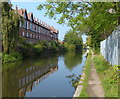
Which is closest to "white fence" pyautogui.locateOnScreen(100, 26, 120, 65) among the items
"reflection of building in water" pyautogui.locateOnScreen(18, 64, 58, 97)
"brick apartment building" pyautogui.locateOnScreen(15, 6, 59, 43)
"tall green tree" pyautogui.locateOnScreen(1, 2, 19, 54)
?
"reflection of building in water" pyautogui.locateOnScreen(18, 64, 58, 97)

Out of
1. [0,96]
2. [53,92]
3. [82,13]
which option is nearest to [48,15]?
[82,13]

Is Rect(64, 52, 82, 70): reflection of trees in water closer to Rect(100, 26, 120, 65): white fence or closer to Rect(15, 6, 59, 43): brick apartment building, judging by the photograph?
Rect(100, 26, 120, 65): white fence

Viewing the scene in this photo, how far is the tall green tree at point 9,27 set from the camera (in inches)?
752

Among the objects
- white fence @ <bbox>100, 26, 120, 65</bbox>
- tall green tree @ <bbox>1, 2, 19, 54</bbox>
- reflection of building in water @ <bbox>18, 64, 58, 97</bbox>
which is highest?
tall green tree @ <bbox>1, 2, 19, 54</bbox>

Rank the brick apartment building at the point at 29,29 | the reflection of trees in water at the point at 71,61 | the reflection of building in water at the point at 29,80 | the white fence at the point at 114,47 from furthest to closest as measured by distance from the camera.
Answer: the brick apartment building at the point at 29,29
the reflection of trees in water at the point at 71,61
the reflection of building in water at the point at 29,80
the white fence at the point at 114,47

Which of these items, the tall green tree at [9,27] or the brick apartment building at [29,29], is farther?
the brick apartment building at [29,29]

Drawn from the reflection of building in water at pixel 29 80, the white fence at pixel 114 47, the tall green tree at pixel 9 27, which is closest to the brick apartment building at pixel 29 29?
the tall green tree at pixel 9 27

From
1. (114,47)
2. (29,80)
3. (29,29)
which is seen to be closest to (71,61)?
(29,80)

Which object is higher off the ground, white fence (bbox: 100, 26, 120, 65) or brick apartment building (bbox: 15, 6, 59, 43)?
brick apartment building (bbox: 15, 6, 59, 43)

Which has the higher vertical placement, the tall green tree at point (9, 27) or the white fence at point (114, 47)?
the tall green tree at point (9, 27)

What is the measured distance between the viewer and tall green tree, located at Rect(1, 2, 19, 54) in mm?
19105

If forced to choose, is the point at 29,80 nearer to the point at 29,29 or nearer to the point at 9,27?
the point at 9,27

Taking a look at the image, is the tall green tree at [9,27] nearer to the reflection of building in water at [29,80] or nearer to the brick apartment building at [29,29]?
the reflection of building in water at [29,80]

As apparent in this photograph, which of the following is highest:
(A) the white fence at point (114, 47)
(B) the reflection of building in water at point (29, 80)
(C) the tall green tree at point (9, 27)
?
(C) the tall green tree at point (9, 27)
